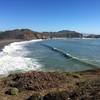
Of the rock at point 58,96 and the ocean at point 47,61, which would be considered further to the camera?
the ocean at point 47,61

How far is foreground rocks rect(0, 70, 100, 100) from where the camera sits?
38.6 ft

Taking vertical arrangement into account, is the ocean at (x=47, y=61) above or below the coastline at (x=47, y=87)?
below

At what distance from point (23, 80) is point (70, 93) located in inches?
161

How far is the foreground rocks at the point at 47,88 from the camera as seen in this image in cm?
1176

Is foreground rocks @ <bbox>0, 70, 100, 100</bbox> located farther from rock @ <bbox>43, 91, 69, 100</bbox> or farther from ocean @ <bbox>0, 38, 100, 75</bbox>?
ocean @ <bbox>0, 38, 100, 75</bbox>

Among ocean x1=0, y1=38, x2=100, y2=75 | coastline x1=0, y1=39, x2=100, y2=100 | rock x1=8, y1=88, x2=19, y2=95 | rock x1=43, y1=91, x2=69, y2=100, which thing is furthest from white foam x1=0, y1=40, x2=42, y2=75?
rock x1=43, y1=91, x2=69, y2=100

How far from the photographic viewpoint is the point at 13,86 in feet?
48.6

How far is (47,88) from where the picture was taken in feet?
47.4

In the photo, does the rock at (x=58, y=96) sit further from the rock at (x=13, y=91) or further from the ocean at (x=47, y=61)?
the ocean at (x=47, y=61)

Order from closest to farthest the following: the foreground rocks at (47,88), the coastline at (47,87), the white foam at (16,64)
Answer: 1. the foreground rocks at (47,88)
2. the coastline at (47,87)
3. the white foam at (16,64)

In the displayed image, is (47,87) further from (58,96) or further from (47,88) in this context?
(58,96)

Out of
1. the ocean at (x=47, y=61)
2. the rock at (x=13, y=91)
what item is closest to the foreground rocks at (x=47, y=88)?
the rock at (x=13, y=91)

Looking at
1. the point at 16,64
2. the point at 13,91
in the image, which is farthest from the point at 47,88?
the point at 16,64

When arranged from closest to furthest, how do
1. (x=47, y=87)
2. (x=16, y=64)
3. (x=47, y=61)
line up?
1. (x=47, y=87)
2. (x=16, y=64)
3. (x=47, y=61)
